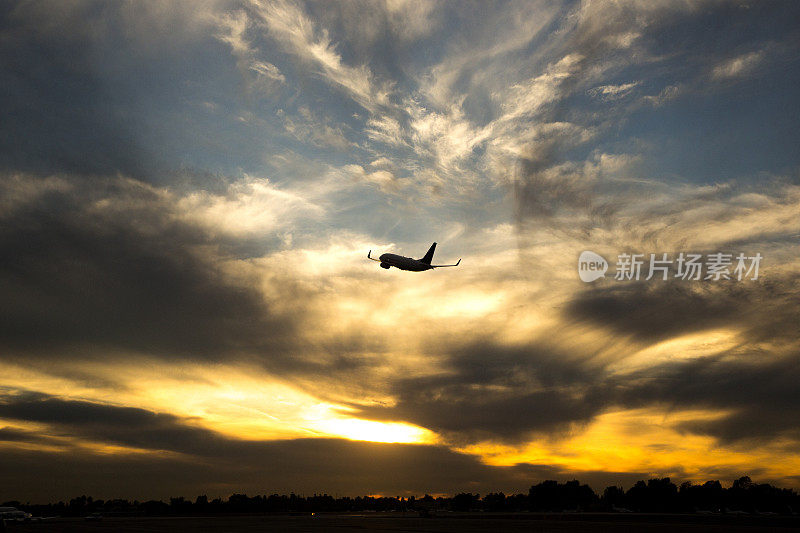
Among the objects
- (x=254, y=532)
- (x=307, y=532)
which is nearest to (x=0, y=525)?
(x=254, y=532)

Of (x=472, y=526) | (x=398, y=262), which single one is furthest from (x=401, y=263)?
(x=472, y=526)

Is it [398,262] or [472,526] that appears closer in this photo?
[472,526]

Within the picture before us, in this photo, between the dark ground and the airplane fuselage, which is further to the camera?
the airplane fuselage

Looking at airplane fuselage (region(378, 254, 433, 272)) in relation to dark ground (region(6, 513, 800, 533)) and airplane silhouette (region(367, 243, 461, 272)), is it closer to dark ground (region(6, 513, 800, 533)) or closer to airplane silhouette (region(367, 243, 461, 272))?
airplane silhouette (region(367, 243, 461, 272))

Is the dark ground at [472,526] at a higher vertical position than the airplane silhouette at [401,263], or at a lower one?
lower

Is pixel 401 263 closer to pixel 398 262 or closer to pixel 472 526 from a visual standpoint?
pixel 398 262

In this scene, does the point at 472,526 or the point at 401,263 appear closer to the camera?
the point at 472,526

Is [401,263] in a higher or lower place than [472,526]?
higher

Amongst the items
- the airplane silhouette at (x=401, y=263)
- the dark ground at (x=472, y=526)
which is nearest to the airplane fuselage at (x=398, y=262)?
the airplane silhouette at (x=401, y=263)

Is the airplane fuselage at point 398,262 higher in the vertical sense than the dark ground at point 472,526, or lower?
higher

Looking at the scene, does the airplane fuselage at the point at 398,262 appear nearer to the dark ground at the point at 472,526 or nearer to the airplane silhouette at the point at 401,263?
the airplane silhouette at the point at 401,263

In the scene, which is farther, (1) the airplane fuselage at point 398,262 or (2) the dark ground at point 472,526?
(1) the airplane fuselage at point 398,262

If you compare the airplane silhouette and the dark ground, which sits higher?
the airplane silhouette

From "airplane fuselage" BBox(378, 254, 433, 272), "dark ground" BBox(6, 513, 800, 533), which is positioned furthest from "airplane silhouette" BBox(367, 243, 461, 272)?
"dark ground" BBox(6, 513, 800, 533)
